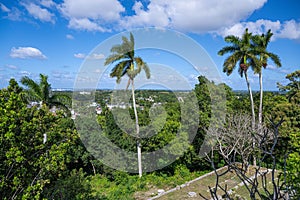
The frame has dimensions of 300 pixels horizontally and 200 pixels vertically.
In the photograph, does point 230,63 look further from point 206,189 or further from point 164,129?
point 206,189

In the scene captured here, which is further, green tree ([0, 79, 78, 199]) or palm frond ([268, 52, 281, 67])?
palm frond ([268, 52, 281, 67])

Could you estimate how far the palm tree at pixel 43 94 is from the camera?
1221cm

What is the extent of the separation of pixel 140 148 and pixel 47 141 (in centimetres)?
1134

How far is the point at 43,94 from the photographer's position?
1248 centimetres

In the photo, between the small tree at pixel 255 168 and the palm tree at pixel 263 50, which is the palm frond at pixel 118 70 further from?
the palm tree at pixel 263 50

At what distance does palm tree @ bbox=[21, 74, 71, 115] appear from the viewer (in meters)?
12.2

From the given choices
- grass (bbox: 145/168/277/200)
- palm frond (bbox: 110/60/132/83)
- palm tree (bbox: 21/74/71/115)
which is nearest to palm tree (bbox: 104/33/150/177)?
palm frond (bbox: 110/60/132/83)

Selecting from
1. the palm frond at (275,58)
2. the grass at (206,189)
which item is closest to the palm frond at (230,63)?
the palm frond at (275,58)

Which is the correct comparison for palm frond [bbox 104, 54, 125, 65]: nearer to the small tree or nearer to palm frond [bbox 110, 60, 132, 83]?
palm frond [bbox 110, 60, 132, 83]

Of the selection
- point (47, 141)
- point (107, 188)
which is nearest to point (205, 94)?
point (107, 188)

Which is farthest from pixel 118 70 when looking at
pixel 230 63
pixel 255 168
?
pixel 255 168

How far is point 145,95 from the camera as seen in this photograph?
26297 mm

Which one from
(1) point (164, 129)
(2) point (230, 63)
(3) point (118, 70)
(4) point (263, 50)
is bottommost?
(1) point (164, 129)

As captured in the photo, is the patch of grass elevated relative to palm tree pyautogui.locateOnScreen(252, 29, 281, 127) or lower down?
lower down
